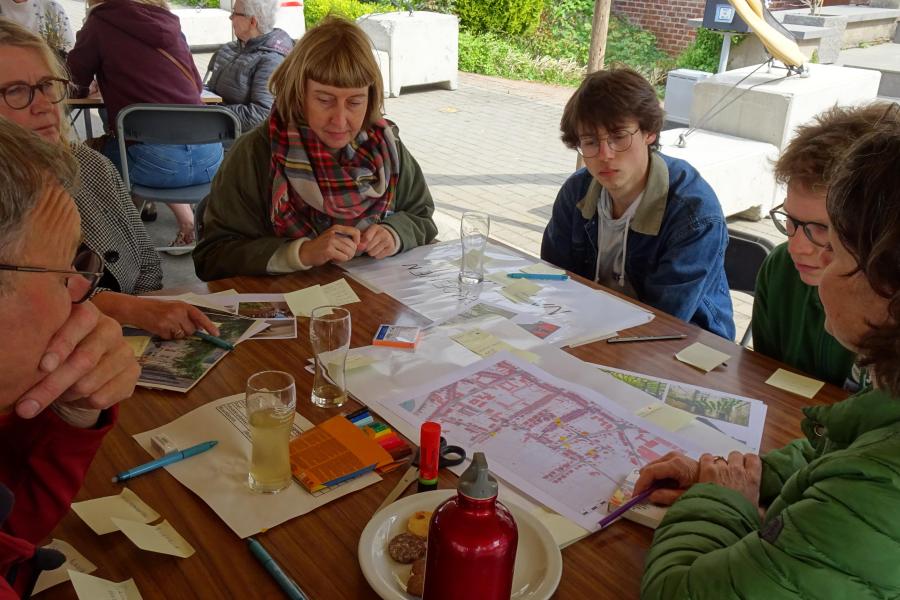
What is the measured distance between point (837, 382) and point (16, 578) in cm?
161

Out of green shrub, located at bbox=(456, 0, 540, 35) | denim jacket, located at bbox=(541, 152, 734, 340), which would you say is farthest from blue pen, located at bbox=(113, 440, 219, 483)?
green shrub, located at bbox=(456, 0, 540, 35)

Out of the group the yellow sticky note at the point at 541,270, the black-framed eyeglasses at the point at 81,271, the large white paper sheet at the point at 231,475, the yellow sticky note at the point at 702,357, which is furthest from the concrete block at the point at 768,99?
the black-framed eyeglasses at the point at 81,271

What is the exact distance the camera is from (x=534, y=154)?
6.78 meters

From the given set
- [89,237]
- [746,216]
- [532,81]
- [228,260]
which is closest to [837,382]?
[228,260]

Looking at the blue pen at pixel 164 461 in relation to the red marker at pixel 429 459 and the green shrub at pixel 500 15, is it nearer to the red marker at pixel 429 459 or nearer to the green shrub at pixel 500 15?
the red marker at pixel 429 459

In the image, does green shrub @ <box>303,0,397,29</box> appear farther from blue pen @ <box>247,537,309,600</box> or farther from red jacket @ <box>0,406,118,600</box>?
blue pen @ <box>247,537,309,600</box>

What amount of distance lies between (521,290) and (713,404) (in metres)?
0.68

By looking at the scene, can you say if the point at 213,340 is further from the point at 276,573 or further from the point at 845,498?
the point at 845,498

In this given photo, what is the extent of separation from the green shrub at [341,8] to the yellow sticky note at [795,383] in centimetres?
901

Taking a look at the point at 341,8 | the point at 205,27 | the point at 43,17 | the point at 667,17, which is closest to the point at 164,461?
the point at 43,17

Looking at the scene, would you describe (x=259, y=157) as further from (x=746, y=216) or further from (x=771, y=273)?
(x=746, y=216)

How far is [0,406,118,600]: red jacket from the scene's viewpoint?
43.1 inches

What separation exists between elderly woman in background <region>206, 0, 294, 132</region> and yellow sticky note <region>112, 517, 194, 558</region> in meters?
3.60

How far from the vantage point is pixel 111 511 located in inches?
45.2
